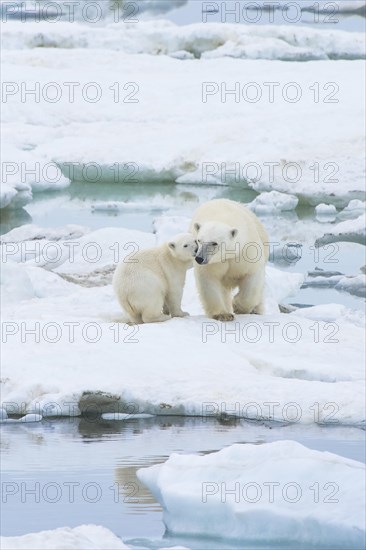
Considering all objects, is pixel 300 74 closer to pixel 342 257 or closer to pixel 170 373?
pixel 342 257

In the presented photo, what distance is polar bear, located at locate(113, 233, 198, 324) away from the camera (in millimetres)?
9227

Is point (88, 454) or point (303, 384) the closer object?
point (88, 454)

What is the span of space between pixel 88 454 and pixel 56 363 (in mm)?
1191

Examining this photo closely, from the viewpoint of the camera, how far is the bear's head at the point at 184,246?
917 centimetres

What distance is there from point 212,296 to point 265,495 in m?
3.39

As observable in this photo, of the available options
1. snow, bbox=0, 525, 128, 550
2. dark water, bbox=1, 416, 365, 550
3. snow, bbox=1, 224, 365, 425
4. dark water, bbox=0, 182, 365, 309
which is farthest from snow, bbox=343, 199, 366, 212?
snow, bbox=0, 525, 128, 550

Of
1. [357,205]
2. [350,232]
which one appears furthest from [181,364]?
[357,205]

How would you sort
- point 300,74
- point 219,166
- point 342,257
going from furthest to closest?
point 300,74 → point 219,166 → point 342,257

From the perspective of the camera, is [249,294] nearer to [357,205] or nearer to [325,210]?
[357,205]

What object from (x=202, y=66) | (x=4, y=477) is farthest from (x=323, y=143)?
(x=4, y=477)

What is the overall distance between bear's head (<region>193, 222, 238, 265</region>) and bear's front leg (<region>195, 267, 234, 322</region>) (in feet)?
0.87

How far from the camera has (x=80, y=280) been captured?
39.9ft

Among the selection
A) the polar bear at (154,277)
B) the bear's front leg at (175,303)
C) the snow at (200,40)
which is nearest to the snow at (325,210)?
the bear's front leg at (175,303)

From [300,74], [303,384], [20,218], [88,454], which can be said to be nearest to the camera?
[88,454]
